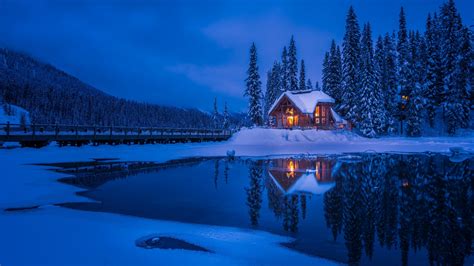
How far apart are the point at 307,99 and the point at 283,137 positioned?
1350 cm

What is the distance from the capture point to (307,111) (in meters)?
52.2

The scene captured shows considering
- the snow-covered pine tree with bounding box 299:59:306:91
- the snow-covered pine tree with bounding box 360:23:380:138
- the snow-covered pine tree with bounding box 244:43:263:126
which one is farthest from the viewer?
the snow-covered pine tree with bounding box 299:59:306:91

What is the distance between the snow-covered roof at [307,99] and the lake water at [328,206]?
116 ft

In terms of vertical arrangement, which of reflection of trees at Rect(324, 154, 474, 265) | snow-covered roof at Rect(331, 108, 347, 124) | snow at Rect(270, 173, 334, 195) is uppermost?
snow-covered roof at Rect(331, 108, 347, 124)

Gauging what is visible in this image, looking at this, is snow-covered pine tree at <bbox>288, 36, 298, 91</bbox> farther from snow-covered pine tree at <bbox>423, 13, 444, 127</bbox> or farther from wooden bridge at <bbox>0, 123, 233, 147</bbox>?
snow-covered pine tree at <bbox>423, 13, 444, 127</bbox>

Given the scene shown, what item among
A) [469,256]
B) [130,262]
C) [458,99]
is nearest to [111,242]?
[130,262]

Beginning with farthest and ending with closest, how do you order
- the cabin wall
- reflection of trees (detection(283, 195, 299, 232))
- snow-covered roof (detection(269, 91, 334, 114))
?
the cabin wall
snow-covered roof (detection(269, 91, 334, 114))
reflection of trees (detection(283, 195, 299, 232))

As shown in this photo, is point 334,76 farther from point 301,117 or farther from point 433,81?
point 433,81

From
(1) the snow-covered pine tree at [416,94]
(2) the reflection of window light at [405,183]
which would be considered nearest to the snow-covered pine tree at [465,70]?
(1) the snow-covered pine tree at [416,94]

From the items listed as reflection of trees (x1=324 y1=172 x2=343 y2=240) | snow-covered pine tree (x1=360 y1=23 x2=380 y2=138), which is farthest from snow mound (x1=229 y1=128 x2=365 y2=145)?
reflection of trees (x1=324 y1=172 x2=343 y2=240)

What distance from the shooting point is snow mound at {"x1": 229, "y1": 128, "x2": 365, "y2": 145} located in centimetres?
4221

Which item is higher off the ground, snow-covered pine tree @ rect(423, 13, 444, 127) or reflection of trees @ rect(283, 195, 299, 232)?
snow-covered pine tree @ rect(423, 13, 444, 127)

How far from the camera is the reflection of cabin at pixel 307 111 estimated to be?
174 ft

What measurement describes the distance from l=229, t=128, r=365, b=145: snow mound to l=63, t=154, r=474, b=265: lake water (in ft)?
80.3
